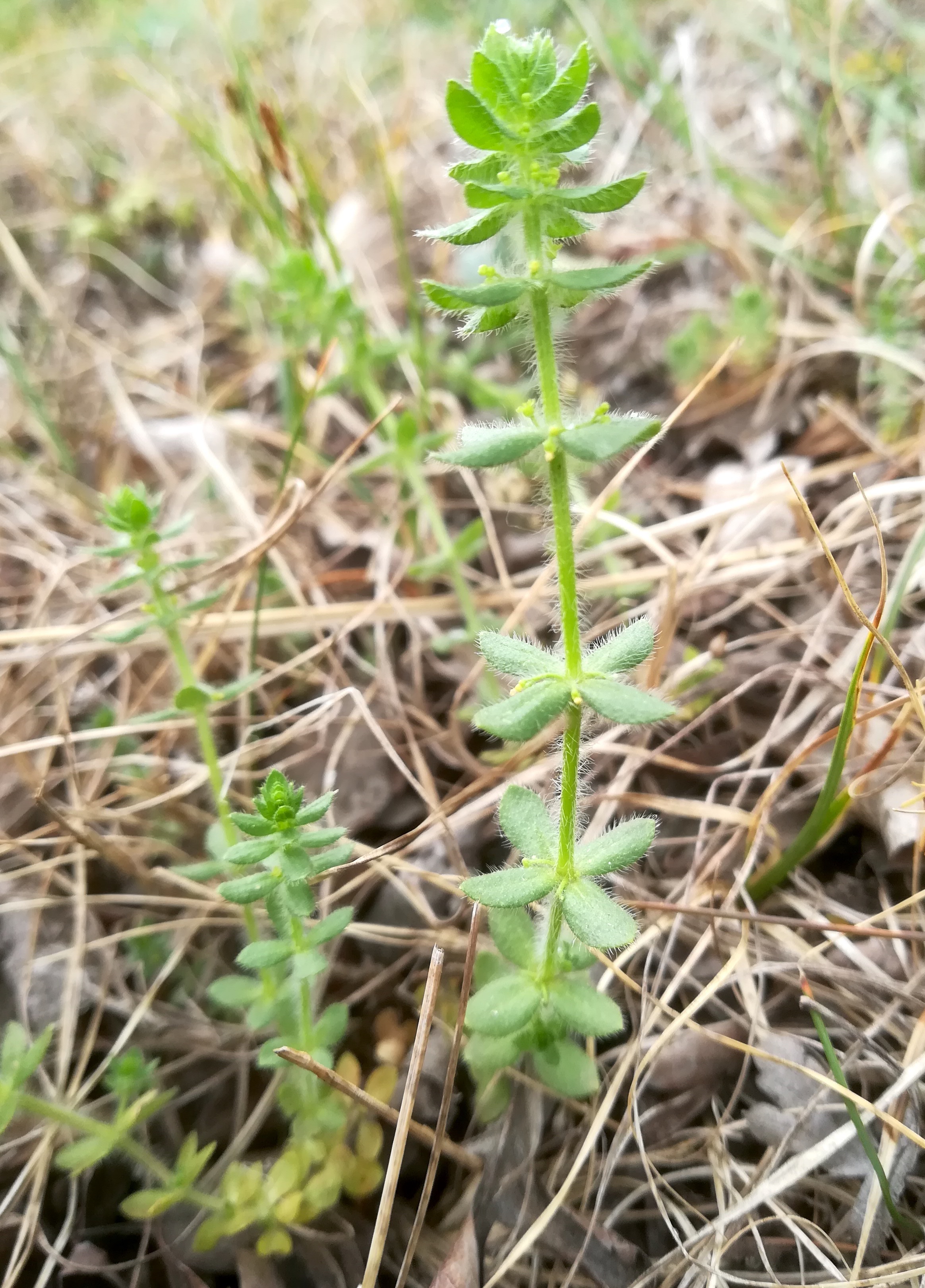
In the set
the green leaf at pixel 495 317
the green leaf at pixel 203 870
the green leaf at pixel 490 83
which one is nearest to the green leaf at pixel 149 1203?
the green leaf at pixel 203 870

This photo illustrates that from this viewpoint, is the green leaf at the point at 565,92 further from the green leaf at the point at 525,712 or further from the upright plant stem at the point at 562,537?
the green leaf at the point at 525,712

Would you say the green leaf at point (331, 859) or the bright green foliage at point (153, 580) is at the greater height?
the bright green foliage at point (153, 580)

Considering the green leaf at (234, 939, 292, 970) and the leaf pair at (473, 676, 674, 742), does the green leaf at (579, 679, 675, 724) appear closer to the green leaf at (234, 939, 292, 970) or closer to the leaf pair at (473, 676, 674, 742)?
the leaf pair at (473, 676, 674, 742)

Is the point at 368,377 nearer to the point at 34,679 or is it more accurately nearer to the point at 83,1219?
the point at 34,679

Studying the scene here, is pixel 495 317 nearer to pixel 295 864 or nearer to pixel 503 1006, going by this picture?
pixel 295 864

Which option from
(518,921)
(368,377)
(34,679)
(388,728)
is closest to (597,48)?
(368,377)

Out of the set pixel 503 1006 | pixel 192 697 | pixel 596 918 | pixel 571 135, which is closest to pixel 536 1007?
pixel 503 1006
